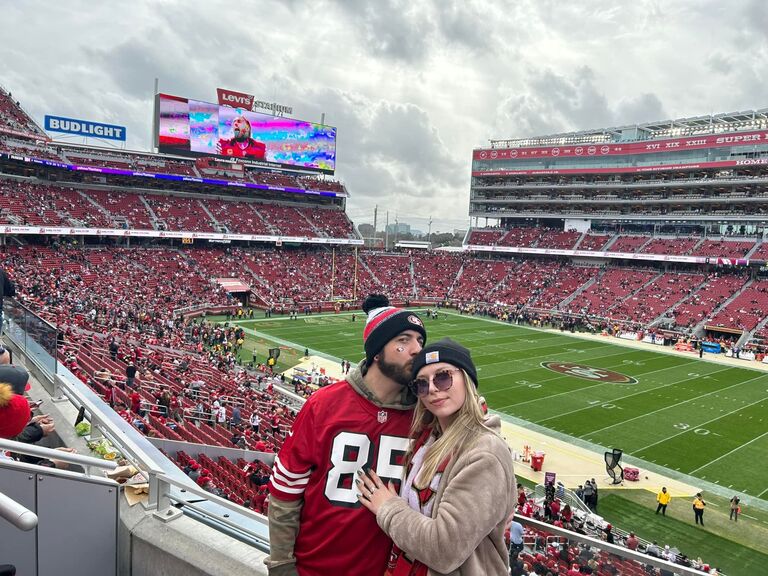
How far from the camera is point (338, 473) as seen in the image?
8.43ft

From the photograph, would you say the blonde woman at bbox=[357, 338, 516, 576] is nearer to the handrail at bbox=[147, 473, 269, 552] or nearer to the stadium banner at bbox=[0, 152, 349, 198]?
the handrail at bbox=[147, 473, 269, 552]

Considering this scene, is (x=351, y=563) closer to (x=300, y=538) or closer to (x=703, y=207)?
(x=300, y=538)

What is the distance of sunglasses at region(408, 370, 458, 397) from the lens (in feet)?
7.66

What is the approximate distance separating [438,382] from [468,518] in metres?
0.55

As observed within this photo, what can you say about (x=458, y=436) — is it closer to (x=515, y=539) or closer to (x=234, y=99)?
(x=515, y=539)

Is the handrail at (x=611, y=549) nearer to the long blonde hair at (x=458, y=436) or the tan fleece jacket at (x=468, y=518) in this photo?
the tan fleece jacket at (x=468, y=518)

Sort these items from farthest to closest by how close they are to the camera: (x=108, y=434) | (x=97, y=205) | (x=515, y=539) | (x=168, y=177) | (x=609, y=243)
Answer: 1. (x=609, y=243)
2. (x=168, y=177)
3. (x=97, y=205)
4. (x=108, y=434)
5. (x=515, y=539)

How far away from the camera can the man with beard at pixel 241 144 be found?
55406mm

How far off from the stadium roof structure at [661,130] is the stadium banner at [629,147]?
0.94m

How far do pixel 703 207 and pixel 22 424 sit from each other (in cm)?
6195

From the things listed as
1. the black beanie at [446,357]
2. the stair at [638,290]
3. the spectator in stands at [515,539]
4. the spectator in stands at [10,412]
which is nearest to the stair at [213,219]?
the stair at [638,290]

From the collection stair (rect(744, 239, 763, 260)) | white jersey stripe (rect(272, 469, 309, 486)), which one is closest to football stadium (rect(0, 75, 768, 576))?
white jersey stripe (rect(272, 469, 309, 486))

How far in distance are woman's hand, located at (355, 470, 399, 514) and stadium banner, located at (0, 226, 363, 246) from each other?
4283 cm

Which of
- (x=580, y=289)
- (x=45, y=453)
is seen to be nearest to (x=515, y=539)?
(x=45, y=453)
